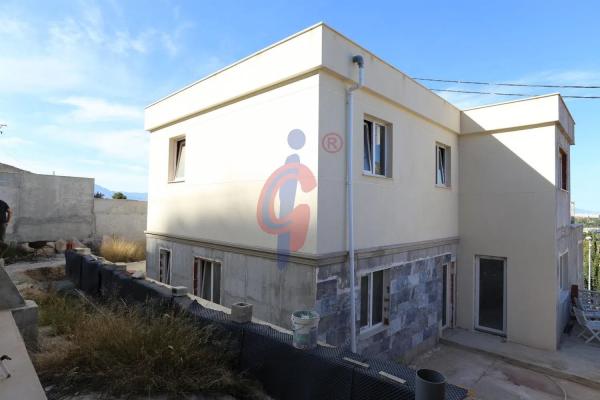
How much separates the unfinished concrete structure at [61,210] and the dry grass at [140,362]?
1321 cm

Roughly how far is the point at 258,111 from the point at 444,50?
6536mm

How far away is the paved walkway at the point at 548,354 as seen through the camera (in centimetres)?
693

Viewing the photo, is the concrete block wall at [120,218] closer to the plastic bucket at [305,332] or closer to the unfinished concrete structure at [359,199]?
the unfinished concrete structure at [359,199]

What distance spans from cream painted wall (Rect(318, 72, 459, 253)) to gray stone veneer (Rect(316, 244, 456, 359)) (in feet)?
1.32

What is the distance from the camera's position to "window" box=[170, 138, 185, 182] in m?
8.85

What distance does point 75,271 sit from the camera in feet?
29.2

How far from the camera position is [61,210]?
14852mm

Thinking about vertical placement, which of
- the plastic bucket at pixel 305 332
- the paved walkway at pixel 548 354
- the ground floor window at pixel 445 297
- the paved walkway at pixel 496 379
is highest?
the plastic bucket at pixel 305 332

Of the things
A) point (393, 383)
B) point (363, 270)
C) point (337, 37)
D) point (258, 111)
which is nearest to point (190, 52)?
point (258, 111)

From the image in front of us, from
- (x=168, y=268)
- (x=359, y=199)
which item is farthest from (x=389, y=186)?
(x=168, y=268)

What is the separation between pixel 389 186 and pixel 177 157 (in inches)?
222

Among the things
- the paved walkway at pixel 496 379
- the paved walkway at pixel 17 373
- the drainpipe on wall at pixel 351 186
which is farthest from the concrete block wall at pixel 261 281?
the paved walkway at pixel 496 379

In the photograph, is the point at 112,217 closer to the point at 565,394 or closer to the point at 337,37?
the point at 337,37

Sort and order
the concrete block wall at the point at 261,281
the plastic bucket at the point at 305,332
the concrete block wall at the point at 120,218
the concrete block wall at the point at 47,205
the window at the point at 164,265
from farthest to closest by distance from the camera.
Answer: the concrete block wall at the point at 120,218 → the concrete block wall at the point at 47,205 → the window at the point at 164,265 → the concrete block wall at the point at 261,281 → the plastic bucket at the point at 305,332
